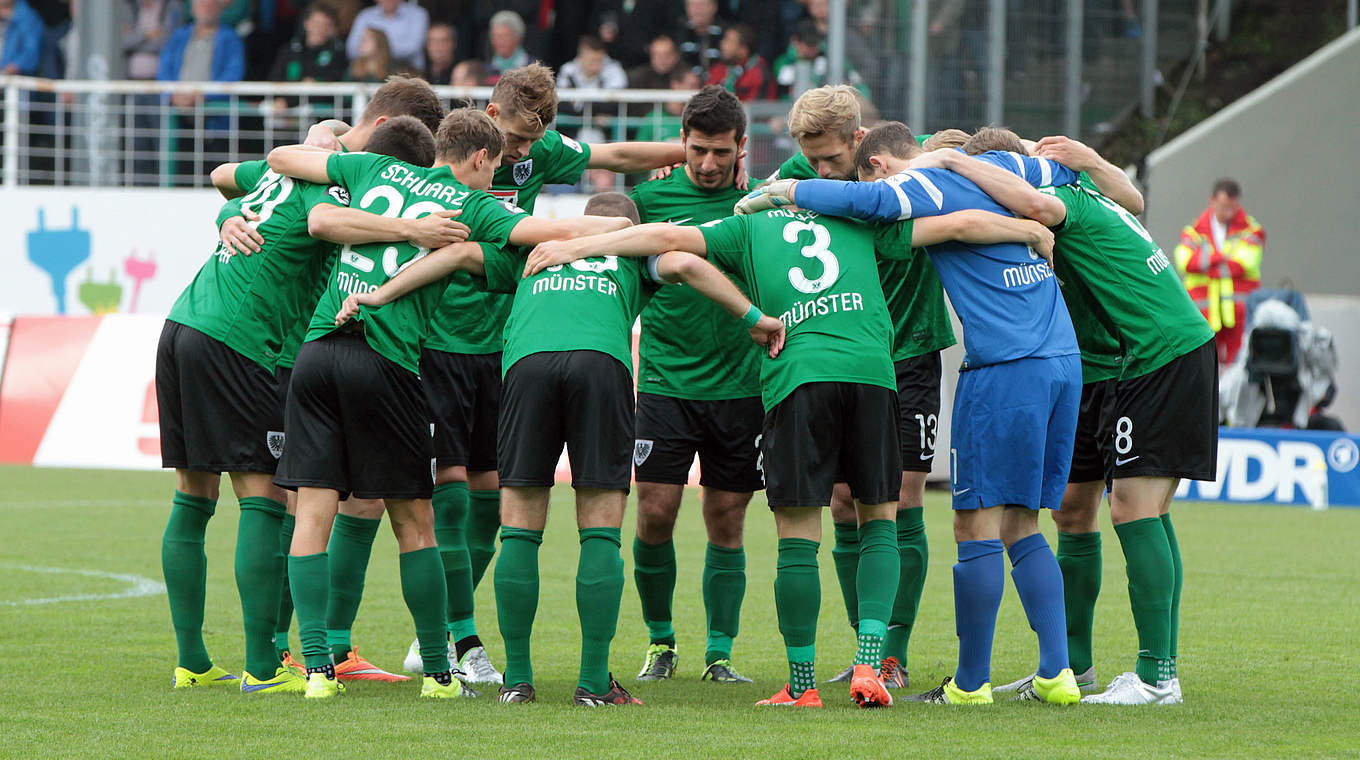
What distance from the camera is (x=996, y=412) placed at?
5.82 meters

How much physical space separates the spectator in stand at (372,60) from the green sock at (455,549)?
1229 cm

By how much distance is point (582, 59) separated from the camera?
→ 18.1m

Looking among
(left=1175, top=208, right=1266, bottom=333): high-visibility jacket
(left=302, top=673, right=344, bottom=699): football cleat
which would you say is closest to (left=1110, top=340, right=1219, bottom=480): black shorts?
(left=302, top=673, right=344, bottom=699): football cleat

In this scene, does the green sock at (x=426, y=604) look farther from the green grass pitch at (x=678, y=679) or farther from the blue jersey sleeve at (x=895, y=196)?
the blue jersey sleeve at (x=895, y=196)

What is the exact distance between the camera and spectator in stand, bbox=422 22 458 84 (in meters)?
19.0

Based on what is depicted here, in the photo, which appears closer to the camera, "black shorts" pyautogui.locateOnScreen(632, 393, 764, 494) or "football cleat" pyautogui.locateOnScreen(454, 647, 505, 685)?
"football cleat" pyautogui.locateOnScreen(454, 647, 505, 685)

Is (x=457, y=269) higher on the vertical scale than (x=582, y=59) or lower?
lower

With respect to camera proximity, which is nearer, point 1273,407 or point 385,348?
point 385,348

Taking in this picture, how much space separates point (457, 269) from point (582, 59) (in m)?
12.6

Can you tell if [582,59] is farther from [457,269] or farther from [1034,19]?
[457,269]

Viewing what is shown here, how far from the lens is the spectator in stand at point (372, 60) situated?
60.3ft

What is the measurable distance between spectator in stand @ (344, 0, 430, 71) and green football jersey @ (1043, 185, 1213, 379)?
14073mm

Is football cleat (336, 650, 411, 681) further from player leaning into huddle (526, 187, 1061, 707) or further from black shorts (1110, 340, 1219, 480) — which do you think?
black shorts (1110, 340, 1219, 480)

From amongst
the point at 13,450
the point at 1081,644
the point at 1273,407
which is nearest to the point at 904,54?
the point at 1273,407
